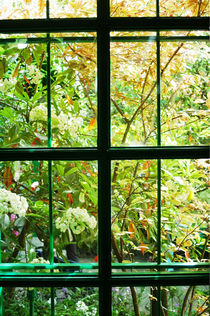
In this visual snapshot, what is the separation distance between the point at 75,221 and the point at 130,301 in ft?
1.25

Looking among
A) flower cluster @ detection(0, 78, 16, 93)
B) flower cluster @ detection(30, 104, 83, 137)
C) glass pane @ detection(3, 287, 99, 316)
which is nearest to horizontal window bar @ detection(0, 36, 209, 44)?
flower cluster @ detection(0, 78, 16, 93)

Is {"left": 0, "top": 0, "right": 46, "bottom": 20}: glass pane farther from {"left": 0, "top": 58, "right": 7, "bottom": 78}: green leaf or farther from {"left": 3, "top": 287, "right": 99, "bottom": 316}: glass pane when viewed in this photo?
{"left": 3, "top": 287, "right": 99, "bottom": 316}: glass pane

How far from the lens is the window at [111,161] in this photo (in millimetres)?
1369

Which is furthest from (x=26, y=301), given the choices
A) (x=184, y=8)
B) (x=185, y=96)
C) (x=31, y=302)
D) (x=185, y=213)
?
(x=184, y=8)

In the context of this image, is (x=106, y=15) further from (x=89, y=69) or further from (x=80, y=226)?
(x=80, y=226)

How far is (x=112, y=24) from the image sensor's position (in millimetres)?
1300

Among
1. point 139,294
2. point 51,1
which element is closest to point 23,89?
point 51,1

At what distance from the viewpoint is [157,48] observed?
1.38 metres

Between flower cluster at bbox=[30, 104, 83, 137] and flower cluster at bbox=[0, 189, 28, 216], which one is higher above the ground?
flower cluster at bbox=[30, 104, 83, 137]

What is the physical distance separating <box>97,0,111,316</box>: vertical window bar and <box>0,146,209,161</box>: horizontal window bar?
5 cm

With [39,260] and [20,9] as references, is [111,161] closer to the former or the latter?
[39,260]

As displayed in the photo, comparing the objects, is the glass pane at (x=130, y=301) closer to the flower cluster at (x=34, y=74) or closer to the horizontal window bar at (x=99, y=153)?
the horizontal window bar at (x=99, y=153)

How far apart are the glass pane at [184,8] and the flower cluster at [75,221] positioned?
0.83 m

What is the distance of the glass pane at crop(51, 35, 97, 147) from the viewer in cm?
139
